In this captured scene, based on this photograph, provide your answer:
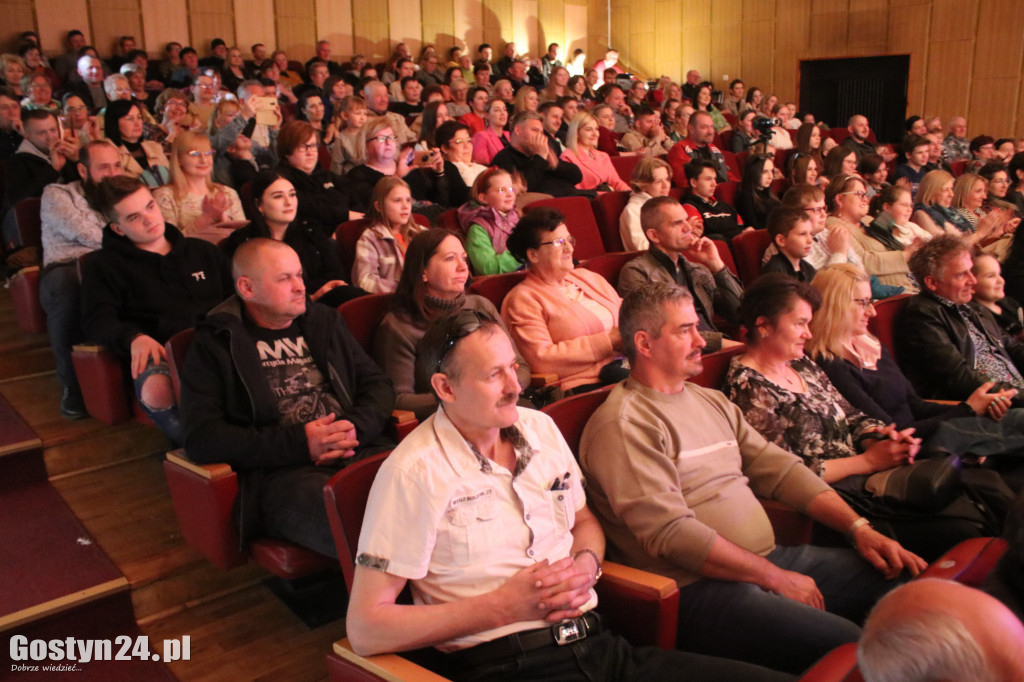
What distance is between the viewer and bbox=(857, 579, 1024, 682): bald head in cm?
65

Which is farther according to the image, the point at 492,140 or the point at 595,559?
the point at 492,140

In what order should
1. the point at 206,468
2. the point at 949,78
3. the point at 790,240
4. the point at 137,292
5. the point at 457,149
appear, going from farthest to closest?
the point at 949,78 → the point at 457,149 → the point at 790,240 → the point at 137,292 → the point at 206,468

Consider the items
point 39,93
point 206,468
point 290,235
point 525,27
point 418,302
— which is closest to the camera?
point 206,468

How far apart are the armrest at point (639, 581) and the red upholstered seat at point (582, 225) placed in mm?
2227

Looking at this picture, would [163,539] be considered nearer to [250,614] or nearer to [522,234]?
[250,614]

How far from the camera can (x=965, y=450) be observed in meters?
1.94

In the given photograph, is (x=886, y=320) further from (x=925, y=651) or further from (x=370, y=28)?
(x=370, y=28)

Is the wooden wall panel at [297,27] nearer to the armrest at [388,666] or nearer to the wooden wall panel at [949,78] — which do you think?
the wooden wall panel at [949,78]

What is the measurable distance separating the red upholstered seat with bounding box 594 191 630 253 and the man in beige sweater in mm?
1980

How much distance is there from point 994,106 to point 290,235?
26.0 ft

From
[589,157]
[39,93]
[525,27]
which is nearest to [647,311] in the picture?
[589,157]

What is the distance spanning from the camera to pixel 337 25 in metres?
9.17

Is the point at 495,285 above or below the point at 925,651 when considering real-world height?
below

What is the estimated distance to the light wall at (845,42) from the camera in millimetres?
8016
